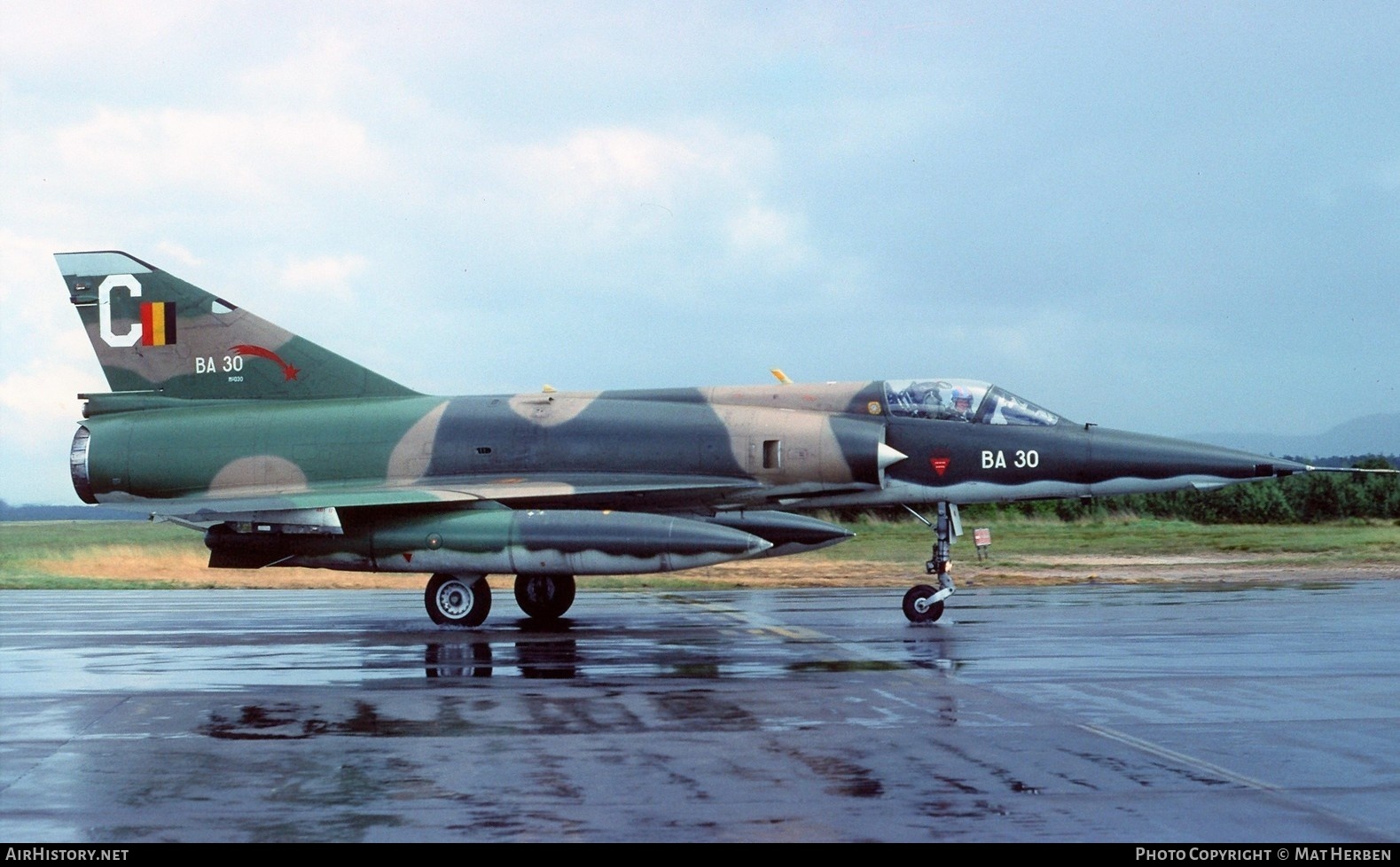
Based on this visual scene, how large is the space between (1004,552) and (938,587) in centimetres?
1700

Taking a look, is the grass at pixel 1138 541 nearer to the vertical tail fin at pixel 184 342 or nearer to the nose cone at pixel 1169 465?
the nose cone at pixel 1169 465

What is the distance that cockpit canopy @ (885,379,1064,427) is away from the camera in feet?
61.5

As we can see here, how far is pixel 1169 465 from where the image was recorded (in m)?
18.0

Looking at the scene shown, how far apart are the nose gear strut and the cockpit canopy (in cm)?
121

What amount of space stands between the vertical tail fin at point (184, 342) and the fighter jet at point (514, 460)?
3 cm

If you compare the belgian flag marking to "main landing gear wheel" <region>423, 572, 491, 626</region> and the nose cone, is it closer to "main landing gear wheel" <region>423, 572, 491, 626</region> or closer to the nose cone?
"main landing gear wheel" <region>423, 572, 491, 626</region>

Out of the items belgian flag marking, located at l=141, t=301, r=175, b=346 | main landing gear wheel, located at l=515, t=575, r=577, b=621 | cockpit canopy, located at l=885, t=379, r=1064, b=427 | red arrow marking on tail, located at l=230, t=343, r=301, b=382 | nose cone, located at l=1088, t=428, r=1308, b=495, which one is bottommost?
main landing gear wheel, located at l=515, t=575, r=577, b=621

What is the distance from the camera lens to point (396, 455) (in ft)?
66.1

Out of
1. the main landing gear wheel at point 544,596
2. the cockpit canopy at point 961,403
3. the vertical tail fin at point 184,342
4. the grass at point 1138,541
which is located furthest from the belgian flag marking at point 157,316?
the grass at point 1138,541

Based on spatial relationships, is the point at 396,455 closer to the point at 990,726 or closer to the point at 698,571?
the point at 698,571

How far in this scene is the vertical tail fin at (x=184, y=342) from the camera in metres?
21.3

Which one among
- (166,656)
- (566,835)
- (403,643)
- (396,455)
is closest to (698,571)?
(396,455)

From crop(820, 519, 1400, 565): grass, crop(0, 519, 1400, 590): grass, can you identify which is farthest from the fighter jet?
crop(820, 519, 1400, 565): grass

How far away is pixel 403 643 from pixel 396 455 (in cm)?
484
